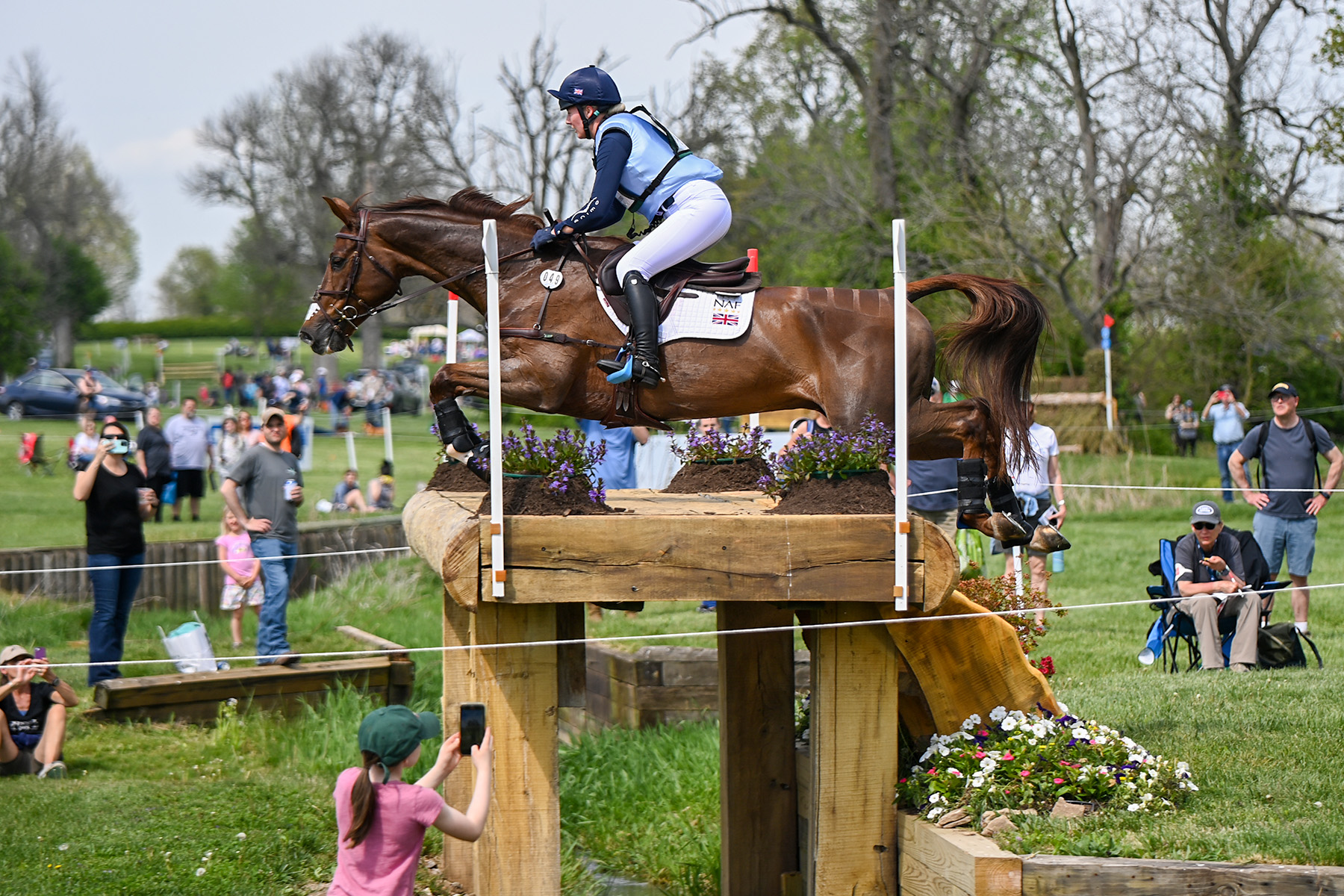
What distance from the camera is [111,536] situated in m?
8.74

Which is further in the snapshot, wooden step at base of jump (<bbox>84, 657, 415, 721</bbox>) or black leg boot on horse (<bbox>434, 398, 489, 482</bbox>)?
wooden step at base of jump (<bbox>84, 657, 415, 721</bbox>)

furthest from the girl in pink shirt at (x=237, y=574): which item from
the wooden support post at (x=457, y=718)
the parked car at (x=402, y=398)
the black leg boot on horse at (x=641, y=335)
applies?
the parked car at (x=402, y=398)

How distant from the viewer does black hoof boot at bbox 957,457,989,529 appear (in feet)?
15.6

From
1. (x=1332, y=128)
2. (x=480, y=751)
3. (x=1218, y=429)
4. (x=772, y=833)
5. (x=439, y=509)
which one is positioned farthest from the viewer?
(x=1332, y=128)

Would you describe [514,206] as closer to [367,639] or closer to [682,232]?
[682,232]

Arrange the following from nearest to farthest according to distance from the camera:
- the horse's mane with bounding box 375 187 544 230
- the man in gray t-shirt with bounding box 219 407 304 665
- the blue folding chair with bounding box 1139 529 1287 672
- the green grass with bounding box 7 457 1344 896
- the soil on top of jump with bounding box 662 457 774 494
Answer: the green grass with bounding box 7 457 1344 896, the horse's mane with bounding box 375 187 544 230, the soil on top of jump with bounding box 662 457 774 494, the blue folding chair with bounding box 1139 529 1287 672, the man in gray t-shirt with bounding box 219 407 304 665

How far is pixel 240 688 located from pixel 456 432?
4.32m

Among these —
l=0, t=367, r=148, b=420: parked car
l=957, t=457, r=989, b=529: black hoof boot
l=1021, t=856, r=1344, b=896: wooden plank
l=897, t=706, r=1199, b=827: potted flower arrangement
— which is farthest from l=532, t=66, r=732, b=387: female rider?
l=0, t=367, r=148, b=420: parked car

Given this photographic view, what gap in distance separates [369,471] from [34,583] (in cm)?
1122

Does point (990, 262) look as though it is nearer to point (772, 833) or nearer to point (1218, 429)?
point (1218, 429)

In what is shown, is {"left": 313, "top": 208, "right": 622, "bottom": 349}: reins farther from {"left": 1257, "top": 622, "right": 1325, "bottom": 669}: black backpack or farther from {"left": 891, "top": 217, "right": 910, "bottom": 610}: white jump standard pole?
{"left": 1257, "top": 622, "right": 1325, "bottom": 669}: black backpack

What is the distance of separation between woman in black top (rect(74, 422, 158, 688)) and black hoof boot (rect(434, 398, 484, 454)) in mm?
4745

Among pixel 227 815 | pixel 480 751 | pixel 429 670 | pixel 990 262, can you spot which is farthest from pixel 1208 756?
pixel 990 262

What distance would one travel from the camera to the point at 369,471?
22359 millimetres
